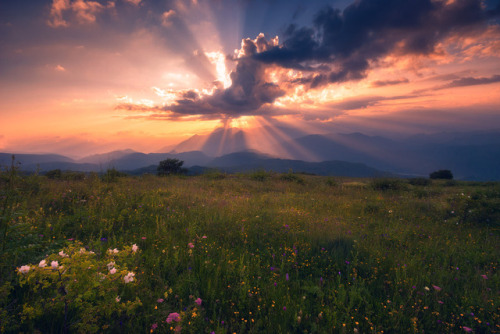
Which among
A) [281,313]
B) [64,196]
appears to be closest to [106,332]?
[281,313]

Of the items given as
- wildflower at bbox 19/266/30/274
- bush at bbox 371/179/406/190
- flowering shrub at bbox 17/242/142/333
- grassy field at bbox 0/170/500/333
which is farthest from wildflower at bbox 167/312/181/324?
bush at bbox 371/179/406/190

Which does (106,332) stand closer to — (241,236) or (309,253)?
(241,236)

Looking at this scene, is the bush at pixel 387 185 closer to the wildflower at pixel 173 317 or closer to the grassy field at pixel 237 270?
the grassy field at pixel 237 270

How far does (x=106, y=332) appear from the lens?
2.31 m

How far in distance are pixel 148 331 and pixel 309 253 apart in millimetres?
3156

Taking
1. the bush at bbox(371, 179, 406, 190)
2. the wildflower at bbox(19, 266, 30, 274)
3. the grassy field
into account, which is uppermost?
the wildflower at bbox(19, 266, 30, 274)

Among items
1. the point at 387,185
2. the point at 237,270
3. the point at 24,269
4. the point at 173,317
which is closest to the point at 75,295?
the point at 24,269

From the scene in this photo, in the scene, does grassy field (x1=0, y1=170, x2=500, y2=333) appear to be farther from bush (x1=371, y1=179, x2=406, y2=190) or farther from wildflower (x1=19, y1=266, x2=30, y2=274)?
bush (x1=371, y1=179, x2=406, y2=190)

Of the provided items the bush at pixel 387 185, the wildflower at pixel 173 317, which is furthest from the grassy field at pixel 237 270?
the bush at pixel 387 185

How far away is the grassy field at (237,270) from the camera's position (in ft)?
7.91

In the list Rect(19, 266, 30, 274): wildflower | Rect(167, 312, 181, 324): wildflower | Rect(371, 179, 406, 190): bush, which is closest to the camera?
Rect(19, 266, 30, 274): wildflower

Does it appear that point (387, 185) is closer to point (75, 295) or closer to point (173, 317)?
point (173, 317)

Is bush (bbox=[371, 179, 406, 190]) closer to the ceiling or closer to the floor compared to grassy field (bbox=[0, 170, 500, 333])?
closer to the floor

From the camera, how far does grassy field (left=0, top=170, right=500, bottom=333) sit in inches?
94.9
